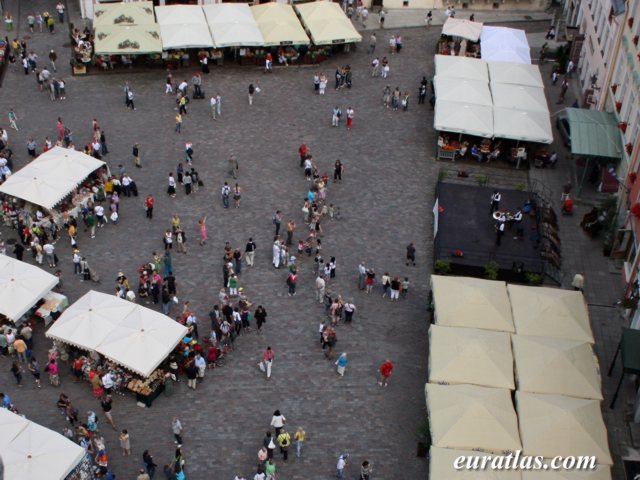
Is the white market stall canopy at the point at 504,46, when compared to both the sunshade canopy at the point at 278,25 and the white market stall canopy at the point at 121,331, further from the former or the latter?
the white market stall canopy at the point at 121,331

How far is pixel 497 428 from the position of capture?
90.7 ft

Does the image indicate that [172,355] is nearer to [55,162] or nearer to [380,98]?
[55,162]

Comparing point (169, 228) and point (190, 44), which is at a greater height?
point (190, 44)

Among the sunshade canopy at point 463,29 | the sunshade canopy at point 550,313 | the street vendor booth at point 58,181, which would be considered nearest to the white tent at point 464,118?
the sunshade canopy at point 463,29

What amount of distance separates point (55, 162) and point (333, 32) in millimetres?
20130

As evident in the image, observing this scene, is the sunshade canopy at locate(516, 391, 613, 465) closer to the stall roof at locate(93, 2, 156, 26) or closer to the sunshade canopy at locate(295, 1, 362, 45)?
the sunshade canopy at locate(295, 1, 362, 45)

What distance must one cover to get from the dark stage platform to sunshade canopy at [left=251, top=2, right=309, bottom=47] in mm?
15571

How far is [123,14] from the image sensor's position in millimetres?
51250

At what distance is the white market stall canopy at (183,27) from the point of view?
164 ft

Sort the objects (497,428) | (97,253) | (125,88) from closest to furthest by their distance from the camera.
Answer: (497,428)
(97,253)
(125,88)

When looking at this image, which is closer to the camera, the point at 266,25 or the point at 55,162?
the point at 55,162

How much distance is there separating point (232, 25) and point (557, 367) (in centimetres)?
3012

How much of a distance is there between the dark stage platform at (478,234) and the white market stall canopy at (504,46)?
1278cm

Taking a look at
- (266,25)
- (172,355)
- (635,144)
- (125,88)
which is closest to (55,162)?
(125,88)
